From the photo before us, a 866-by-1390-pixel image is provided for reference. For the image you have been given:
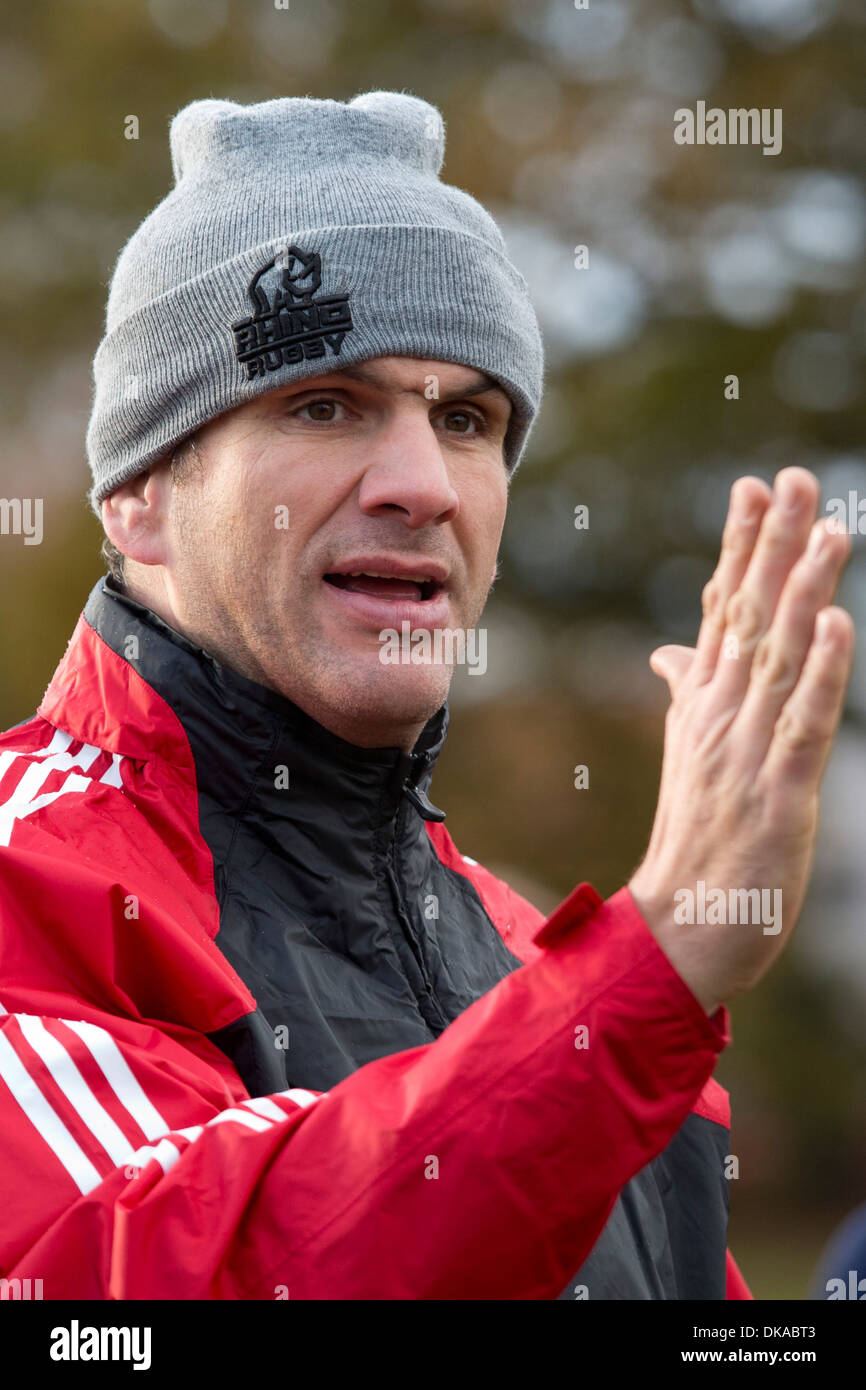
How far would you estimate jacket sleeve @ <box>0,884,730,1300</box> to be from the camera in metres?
1.41

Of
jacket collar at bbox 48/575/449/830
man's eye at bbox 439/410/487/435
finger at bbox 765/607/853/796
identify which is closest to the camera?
finger at bbox 765/607/853/796

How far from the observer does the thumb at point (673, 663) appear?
61.7 inches

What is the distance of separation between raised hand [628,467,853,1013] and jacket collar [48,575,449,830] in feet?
2.53

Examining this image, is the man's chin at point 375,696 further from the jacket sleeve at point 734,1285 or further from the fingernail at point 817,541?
the jacket sleeve at point 734,1285

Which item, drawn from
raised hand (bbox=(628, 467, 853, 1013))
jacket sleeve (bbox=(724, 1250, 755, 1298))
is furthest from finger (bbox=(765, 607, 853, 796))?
jacket sleeve (bbox=(724, 1250, 755, 1298))

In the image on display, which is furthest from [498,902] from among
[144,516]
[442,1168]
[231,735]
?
[442,1168]

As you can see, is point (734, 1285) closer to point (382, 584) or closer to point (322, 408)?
point (382, 584)

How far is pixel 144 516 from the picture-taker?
95.3 inches

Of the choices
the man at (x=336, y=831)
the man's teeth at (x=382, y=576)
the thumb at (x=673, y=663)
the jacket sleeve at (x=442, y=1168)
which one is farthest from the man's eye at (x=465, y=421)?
the jacket sleeve at (x=442, y=1168)

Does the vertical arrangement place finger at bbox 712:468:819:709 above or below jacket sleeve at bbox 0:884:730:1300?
above

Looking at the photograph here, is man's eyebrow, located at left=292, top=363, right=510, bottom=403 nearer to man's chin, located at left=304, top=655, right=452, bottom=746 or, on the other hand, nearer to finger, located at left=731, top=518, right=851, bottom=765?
man's chin, located at left=304, top=655, right=452, bottom=746

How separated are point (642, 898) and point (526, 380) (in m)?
1.27

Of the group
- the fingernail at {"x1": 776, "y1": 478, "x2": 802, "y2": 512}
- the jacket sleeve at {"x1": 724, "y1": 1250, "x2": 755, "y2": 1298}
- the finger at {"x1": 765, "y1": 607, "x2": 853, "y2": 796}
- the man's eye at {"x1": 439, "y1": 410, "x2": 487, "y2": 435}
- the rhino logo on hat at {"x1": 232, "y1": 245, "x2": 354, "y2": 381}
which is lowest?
the jacket sleeve at {"x1": 724, "y1": 1250, "x2": 755, "y2": 1298}

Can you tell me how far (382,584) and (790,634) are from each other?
927 mm
